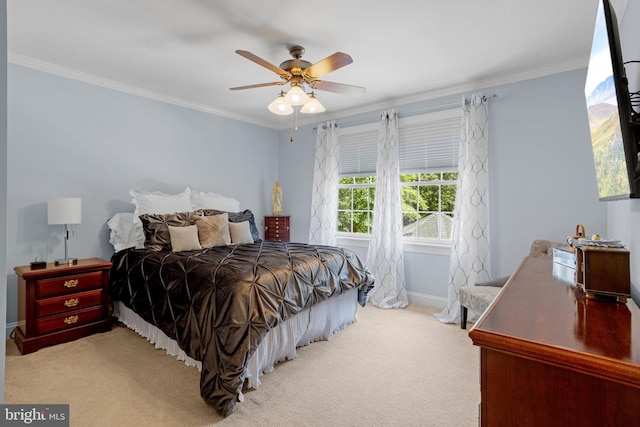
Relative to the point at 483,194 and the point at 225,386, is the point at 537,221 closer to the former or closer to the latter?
the point at 483,194

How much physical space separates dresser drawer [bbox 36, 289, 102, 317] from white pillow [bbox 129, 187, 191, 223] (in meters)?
0.83

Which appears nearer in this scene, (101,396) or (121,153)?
(101,396)

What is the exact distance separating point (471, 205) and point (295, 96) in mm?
2200

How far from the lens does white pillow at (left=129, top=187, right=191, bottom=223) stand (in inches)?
136

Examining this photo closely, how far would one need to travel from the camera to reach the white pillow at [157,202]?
3442mm

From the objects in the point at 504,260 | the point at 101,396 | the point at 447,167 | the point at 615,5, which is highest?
the point at 615,5

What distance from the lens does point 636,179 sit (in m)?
1.08

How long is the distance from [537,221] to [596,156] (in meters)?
1.75

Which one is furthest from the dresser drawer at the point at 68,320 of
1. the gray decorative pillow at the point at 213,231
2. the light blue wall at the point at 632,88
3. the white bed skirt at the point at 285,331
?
the light blue wall at the point at 632,88

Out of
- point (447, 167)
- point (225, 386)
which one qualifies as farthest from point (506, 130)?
point (225, 386)

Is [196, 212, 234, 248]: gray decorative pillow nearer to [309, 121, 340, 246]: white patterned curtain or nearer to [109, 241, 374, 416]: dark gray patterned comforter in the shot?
[109, 241, 374, 416]: dark gray patterned comforter

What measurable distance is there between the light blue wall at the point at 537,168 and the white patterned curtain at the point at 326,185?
4.89 feet

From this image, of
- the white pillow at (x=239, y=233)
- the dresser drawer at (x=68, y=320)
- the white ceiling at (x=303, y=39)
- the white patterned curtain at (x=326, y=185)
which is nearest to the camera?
the white ceiling at (x=303, y=39)

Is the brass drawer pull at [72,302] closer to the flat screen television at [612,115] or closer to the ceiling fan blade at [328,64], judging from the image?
the ceiling fan blade at [328,64]
